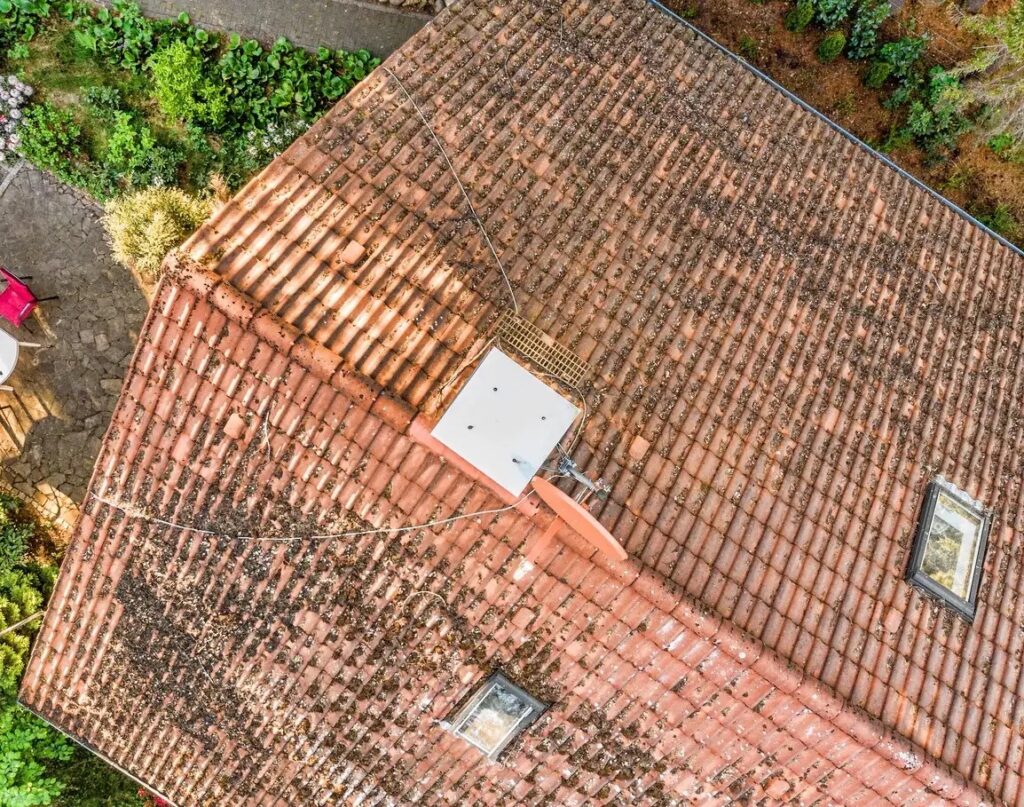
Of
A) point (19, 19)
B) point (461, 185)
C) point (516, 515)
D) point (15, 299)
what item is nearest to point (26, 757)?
point (15, 299)

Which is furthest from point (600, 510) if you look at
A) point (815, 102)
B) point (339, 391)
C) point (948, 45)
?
point (948, 45)

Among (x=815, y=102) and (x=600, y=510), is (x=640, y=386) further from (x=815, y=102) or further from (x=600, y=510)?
(x=815, y=102)

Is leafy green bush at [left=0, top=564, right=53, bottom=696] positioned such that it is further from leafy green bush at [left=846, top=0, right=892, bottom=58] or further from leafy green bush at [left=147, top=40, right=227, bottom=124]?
leafy green bush at [left=846, top=0, right=892, bottom=58]

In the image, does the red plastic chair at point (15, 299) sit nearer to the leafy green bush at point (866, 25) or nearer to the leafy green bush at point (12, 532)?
the leafy green bush at point (12, 532)

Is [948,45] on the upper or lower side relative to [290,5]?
upper

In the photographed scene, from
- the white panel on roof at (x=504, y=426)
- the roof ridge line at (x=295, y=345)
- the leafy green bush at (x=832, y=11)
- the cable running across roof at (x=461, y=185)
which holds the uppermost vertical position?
the leafy green bush at (x=832, y=11)

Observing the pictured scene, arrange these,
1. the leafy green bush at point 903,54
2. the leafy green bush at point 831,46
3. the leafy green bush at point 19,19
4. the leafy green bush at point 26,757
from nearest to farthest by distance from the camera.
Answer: the leafy green bush at point 26,757
the leafy green bush at point 19,19
the leafy green bush at point 831,46
the leafy green bush at point 903,54

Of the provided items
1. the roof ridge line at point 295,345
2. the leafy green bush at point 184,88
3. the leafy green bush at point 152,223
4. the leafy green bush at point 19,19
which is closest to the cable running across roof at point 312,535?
the roof ridge line at point 295,345
